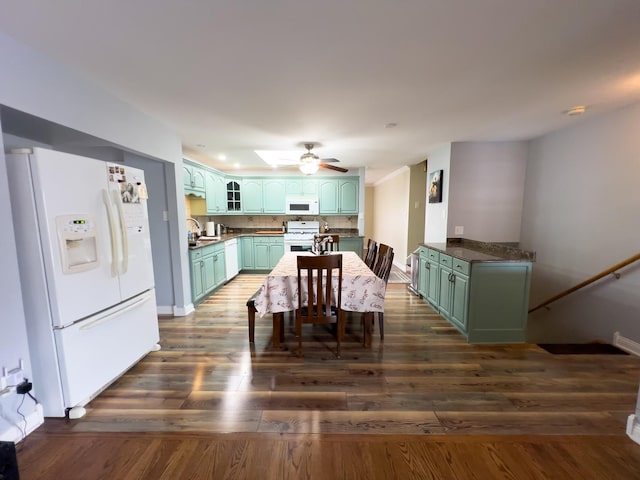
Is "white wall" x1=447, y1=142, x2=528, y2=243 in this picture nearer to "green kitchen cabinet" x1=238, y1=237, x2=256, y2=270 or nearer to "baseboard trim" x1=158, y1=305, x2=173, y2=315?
"green kitchen cabinet" x1=238, y1=237, x2=256, y2=270

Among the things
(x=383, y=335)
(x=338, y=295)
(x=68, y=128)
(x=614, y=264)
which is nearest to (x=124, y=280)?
(x=68, y=128)

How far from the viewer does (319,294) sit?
2.42m

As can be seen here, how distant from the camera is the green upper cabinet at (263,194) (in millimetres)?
5785

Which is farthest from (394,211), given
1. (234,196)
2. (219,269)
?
(219,269)

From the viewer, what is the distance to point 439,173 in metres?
4.09

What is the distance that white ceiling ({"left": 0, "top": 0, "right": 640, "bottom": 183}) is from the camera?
1334 mm

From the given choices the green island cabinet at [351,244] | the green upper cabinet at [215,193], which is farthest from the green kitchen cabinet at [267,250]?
the green island cabinet at [351,244]

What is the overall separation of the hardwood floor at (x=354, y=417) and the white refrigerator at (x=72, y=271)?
294mm

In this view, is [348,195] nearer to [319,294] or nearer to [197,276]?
[197,276]

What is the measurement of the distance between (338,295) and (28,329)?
2180 mm

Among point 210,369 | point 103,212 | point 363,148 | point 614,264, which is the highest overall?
point 363,148

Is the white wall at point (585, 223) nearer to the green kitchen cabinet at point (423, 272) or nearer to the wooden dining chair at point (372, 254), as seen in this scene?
the green kitchen cabinet at point (423, 272)

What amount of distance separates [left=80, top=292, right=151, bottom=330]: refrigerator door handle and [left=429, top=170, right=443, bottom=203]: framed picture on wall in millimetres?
4096

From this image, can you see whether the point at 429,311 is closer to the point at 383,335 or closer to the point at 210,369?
the point at 383,335
